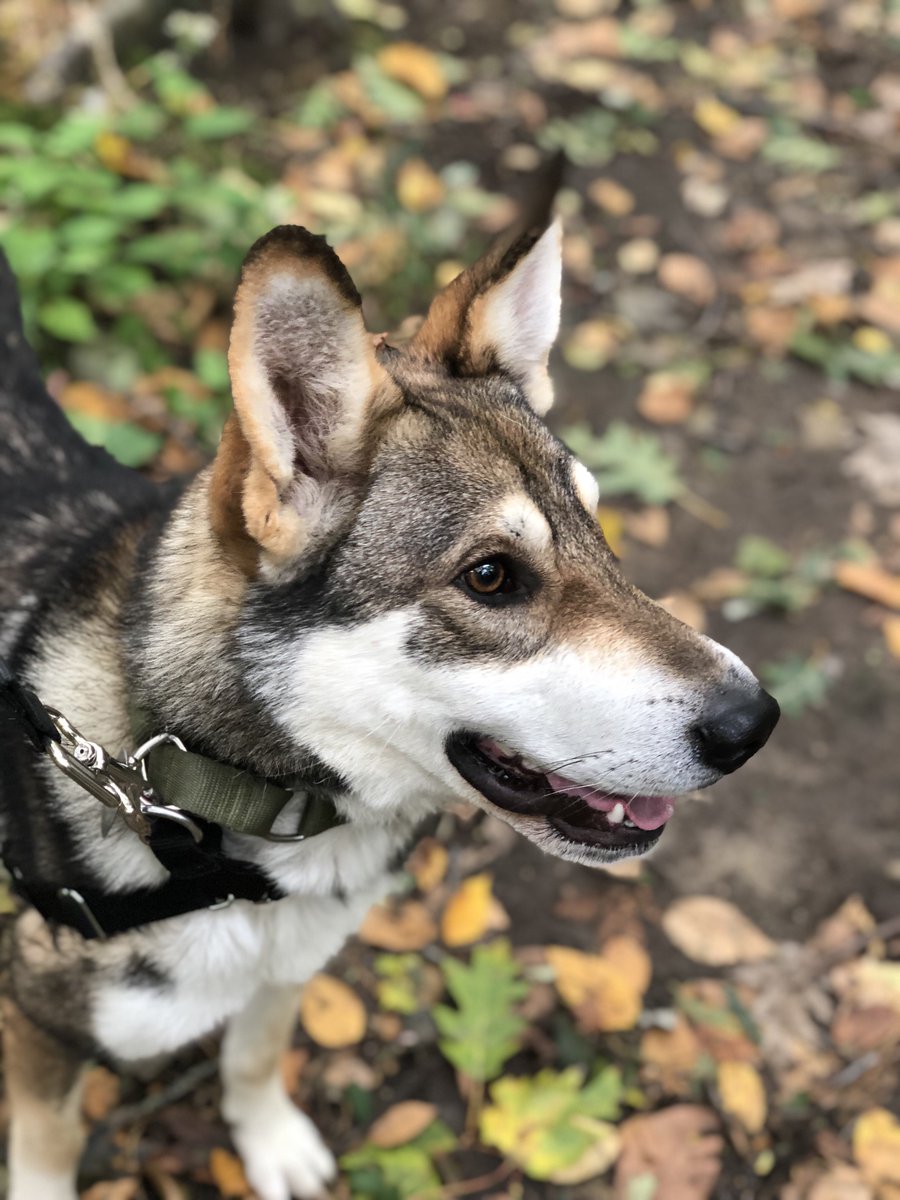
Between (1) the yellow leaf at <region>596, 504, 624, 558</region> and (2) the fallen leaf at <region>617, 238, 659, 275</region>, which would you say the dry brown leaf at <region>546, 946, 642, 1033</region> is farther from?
(2) the fallen leaf at <region>617, 238, 659, 275</region>

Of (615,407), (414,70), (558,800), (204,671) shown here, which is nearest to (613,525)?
(615,407)

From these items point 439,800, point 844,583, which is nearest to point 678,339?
point 844,583

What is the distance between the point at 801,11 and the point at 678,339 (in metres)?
3.65

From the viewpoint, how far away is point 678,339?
553 centimetres

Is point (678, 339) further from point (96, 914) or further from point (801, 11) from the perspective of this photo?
point (96, 914)

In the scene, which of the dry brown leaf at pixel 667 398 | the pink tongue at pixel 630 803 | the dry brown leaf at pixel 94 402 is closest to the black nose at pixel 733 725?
the pink tongue at pixel 630 803

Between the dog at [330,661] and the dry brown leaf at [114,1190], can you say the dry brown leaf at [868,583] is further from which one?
the dry brown leaf at [114,1190]

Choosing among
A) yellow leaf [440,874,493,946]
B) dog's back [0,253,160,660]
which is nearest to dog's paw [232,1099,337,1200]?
yellow leaf [440,874,493,946]

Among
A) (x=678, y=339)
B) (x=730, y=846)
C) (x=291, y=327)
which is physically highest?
(x=291, y=327)

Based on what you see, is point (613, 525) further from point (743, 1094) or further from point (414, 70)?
point (414, 70)

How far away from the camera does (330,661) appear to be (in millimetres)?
1962

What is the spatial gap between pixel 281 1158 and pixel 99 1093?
547 millimetres

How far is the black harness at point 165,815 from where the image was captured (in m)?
1.95

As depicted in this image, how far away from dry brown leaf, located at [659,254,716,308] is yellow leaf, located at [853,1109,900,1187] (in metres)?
4.05
